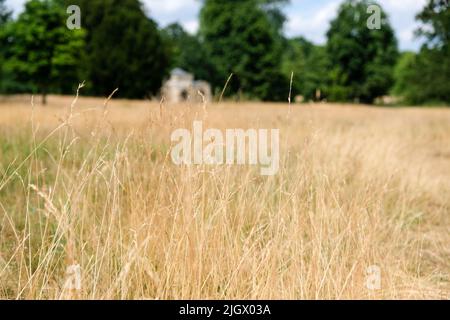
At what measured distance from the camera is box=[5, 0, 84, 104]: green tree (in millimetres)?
21000

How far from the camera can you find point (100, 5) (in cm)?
3281

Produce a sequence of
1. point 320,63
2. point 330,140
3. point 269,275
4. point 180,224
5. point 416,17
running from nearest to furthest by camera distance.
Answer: point 269,275 → point 180,224 → point 330,140 → point 416,17 → point 320,63

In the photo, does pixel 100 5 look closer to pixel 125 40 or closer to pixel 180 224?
pixel 125 40

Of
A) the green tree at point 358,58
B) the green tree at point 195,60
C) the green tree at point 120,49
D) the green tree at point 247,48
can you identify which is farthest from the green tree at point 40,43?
the green tree at point 195,60

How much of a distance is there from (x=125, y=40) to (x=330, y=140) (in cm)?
2729

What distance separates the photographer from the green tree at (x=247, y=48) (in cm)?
3909

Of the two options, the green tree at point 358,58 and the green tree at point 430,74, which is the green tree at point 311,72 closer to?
the green tree at point 358,58

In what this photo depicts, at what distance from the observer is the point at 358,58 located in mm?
37344

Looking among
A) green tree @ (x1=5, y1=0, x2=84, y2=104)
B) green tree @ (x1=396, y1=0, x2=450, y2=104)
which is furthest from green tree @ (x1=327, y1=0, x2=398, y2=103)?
green tree @ (x1=5, y1=0, x2=84, y2=104)

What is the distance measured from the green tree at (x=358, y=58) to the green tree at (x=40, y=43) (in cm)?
1946

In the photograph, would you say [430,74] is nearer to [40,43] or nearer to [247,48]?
[247,48]

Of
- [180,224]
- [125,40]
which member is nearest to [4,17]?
[125,40]

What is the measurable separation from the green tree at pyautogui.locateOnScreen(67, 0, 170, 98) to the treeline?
0.07 metres

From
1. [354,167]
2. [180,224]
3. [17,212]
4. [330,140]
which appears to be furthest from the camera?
[330,140]
